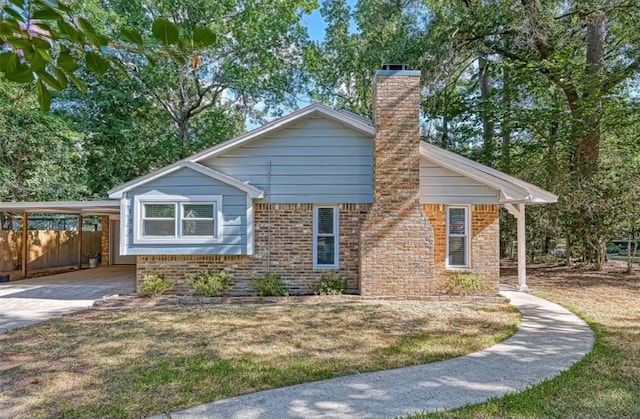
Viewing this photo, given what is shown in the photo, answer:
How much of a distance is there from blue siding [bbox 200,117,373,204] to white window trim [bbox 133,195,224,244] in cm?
110

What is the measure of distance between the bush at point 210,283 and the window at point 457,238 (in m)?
5.45

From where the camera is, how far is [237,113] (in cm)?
2291

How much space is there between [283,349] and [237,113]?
19.3m

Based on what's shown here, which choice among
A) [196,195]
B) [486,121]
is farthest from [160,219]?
[486,121]

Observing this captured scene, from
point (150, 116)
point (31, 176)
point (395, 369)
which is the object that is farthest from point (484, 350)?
point (150, 116)

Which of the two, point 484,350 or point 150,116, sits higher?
point 150,116

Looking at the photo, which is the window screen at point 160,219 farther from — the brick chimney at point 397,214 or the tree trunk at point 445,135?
the tree trunk at point 445,135

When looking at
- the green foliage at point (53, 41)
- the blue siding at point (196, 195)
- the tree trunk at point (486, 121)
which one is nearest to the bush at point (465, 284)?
the blue siding at point (196, 195)

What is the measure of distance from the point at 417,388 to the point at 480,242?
632 centimetres

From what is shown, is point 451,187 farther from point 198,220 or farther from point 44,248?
point 44,248

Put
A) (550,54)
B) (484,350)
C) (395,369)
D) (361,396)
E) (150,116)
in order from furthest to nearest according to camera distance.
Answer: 1. (150,116)
2. (550,54)
3. (484,350)
4. (395,369)
5. (361,396)

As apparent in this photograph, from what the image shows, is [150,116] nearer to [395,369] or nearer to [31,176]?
[31,176]

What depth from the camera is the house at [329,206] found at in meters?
9.23

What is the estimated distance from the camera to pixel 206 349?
5.59 m
